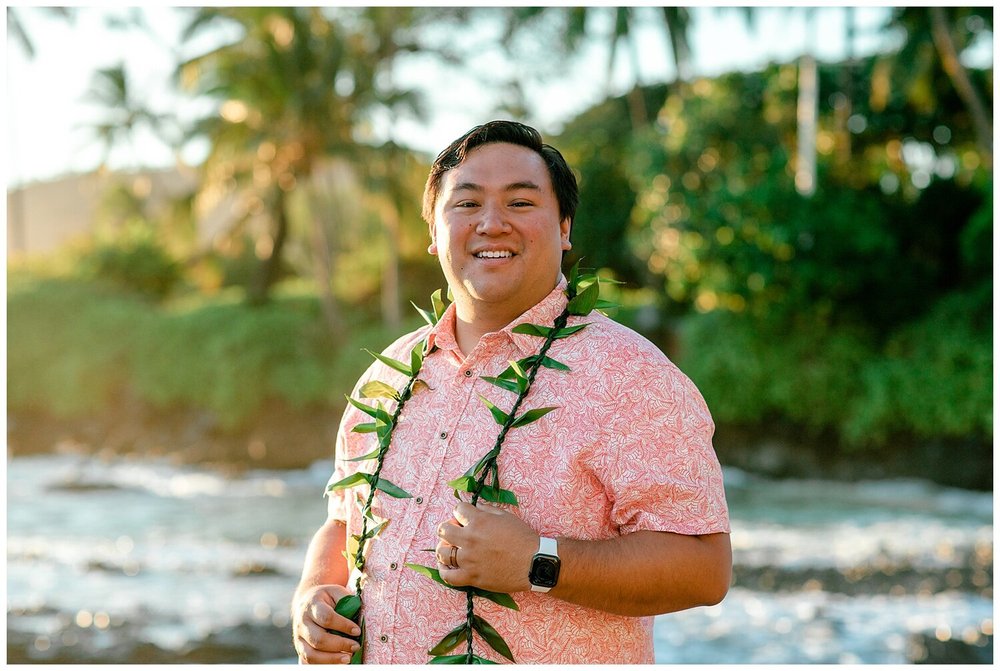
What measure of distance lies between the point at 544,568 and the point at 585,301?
1.83ft

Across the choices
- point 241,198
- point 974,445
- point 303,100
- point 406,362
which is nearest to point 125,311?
point 241,198

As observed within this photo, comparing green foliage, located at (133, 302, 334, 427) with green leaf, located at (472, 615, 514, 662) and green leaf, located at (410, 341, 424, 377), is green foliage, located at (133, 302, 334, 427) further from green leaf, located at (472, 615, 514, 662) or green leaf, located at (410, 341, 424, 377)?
green leaf, located at (472, 615, 514, 662)

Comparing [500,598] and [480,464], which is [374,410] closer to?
[480,464]

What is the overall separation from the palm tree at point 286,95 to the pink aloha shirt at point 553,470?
19101 millimetres

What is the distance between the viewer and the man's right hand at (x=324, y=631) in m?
1.94

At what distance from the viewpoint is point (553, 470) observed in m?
1.85

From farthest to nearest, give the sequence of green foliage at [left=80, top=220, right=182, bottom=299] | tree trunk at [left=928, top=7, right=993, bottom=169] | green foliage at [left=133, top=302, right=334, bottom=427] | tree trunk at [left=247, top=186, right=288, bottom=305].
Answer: green foliage at [left=80, top=220, right=182, bottom=299], tree trunk at [left=247, top=186, right=288, bottom=305], green foliage at [left=133, top=302, right=334, bottom=427], tree trunk at [left=928, top=7, right=993, bottom=169]

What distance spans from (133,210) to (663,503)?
33.9 m

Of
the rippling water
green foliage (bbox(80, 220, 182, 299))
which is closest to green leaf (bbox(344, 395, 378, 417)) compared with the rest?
the rippling water

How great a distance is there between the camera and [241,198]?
77.5 ft

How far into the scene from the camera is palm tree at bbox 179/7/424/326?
2062 cm

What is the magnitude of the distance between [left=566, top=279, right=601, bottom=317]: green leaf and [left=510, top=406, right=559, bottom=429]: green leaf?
9.6 inches

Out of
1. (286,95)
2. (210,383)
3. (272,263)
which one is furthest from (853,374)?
(272,263)

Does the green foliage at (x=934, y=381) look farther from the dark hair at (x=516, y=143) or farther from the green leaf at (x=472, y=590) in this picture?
the green leaf at (x=472, y=590)
